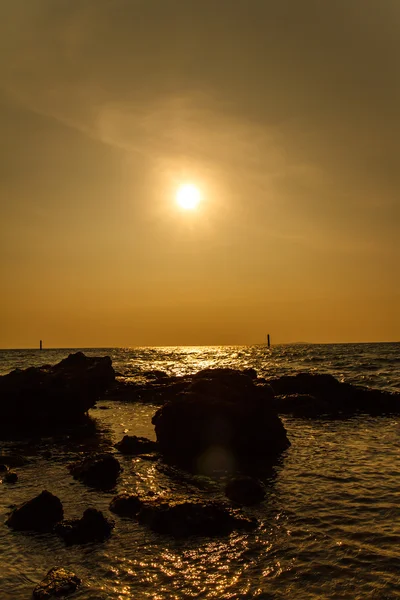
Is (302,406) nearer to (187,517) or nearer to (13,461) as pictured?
(13,461)

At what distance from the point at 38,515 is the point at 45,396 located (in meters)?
16.7

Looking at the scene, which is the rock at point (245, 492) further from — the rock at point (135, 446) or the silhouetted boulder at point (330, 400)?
the silhouetted boulder at point (330, 400)

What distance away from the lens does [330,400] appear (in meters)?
34.1

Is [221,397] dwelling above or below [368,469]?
above

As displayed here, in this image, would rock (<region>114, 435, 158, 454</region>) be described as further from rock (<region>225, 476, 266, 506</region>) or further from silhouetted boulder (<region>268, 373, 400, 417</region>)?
silhouetted boulder (<region>268, 373, 400, 417</region>)

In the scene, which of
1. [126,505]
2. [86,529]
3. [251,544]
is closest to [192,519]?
[251,544]

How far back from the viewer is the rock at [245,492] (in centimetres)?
1311

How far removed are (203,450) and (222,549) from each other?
9.31 metres

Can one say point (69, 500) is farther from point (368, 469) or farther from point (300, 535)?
point (368, 469)

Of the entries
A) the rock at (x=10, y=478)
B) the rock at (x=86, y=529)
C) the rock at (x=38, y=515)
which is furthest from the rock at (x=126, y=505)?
the rock at (x=10, y=478)

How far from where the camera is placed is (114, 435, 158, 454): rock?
19.5 meters

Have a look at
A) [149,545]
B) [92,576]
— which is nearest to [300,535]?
[149,545]

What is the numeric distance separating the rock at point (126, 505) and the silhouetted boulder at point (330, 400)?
1920 cm

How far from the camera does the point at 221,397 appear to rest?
21.0 m
